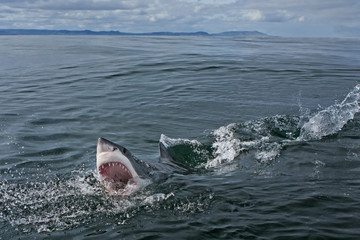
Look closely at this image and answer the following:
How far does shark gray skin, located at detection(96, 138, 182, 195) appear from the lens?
5.54 metres

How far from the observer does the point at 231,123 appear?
11.0 metres

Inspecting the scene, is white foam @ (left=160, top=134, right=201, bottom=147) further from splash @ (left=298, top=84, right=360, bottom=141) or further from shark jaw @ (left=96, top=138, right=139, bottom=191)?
shark jaw @ (left=96, top=138, right=139, bottom=191)

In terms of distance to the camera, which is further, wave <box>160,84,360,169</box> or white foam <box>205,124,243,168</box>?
wave <box>160,84,360,169</box>

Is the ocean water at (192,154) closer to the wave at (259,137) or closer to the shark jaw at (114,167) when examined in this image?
the wave at (259,137)

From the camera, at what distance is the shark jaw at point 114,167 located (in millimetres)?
5531

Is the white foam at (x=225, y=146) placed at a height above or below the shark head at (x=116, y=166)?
below

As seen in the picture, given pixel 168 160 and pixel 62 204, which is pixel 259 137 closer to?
pixel 168 160

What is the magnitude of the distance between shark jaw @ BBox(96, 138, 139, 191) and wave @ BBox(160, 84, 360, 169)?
2.23 m

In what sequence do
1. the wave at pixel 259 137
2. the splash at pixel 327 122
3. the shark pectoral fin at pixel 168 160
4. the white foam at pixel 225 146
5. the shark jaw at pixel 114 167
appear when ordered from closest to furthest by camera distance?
the shark jaw at pixel 114 167 < the shark pectoral fin at pixel 168 160 < the white foam at pixel 225 146 < the wave at pixel 259 137 < the splash at pixel 327 122

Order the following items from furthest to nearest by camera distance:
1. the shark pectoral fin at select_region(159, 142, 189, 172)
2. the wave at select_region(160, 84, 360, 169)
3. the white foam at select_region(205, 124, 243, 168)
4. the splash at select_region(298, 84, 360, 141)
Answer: the splash at select_region(298, 84, 360, 141)
the wave at select_region(160, 84, 360, 169)
the white foam at select_region(205, 124, 243, 168)
the shark pectoral fin at select_region(159, 142, 189, 172)

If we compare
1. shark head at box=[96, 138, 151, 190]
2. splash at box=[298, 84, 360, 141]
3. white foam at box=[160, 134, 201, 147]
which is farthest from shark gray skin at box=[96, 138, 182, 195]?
splash at box=[298, 84, 360, 141]

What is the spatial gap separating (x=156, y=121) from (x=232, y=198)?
6021 millimetres

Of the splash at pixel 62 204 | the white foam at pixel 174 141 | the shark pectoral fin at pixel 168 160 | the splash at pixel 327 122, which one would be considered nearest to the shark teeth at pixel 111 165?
the splash at pixel 62 204

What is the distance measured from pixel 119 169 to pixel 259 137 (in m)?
4.63
